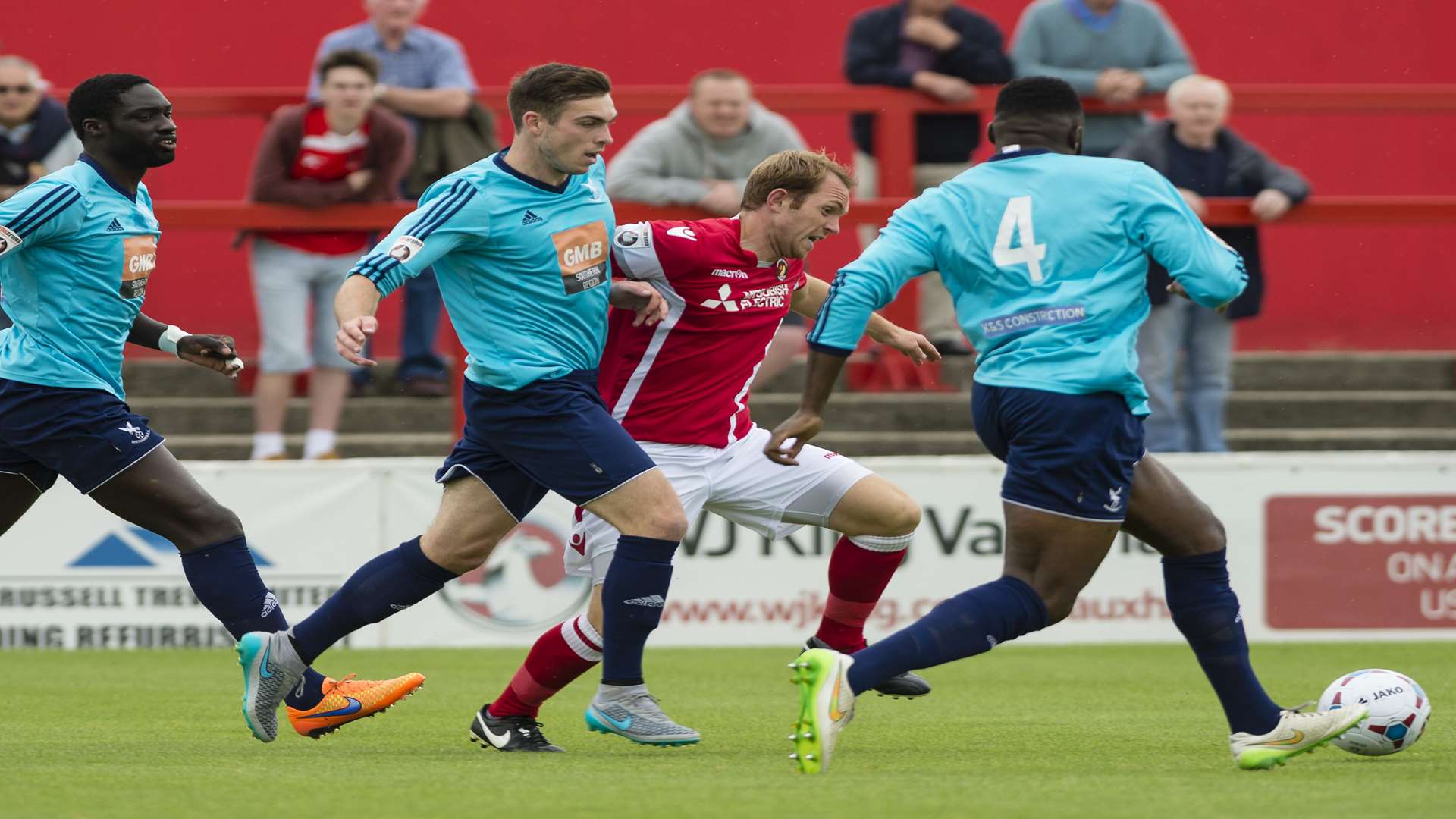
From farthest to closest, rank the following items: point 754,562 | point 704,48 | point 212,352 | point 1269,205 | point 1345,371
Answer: point 704,48, point 1345,371, point 1269,205, point 754,562, point 212,352

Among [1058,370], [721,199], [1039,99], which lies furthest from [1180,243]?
[721,199]

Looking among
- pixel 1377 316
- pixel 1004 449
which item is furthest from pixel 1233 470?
pixel 1004 449

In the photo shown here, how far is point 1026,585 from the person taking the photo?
529cm

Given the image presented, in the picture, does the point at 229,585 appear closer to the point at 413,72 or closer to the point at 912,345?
the point at 912,345

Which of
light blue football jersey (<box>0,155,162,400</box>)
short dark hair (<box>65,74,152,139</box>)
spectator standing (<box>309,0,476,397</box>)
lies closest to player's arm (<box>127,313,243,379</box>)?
light blue football jersey (<box>0,155,162,400</box>)

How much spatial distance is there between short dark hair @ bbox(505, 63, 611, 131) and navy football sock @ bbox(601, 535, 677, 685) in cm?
124

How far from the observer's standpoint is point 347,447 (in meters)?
10.9

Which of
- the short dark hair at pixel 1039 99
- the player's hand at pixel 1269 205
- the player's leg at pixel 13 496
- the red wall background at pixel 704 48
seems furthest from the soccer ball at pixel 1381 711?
the red wall background at pixel 704 48

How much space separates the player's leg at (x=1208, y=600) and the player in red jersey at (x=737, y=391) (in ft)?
3.38

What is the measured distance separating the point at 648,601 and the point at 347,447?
554 cm

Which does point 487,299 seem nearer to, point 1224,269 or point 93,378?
point 93,378

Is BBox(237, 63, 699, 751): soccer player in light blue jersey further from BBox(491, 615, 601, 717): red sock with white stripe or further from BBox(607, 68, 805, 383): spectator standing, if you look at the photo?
BBox(607, 68, 805, 383): spectator standing

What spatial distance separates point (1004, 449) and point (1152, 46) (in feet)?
19.1

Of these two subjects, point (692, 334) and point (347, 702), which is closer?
point (347, 702)
